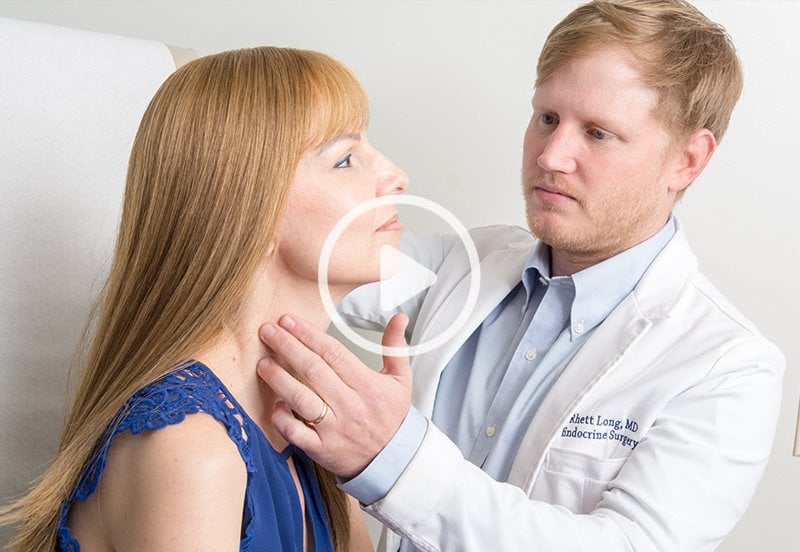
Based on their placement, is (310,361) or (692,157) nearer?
(310,361)

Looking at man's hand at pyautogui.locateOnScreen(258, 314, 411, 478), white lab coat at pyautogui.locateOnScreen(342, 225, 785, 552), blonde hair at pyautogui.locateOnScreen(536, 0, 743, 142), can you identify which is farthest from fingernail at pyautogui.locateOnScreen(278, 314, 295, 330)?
blonde hair at pyautogui.locateOnScreen(536, 0, 743, 142)

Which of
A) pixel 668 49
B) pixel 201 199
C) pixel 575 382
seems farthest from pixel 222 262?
pixel 668 49

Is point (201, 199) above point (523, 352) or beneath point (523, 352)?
above

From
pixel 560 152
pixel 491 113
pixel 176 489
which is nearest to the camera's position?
pixel 176 489

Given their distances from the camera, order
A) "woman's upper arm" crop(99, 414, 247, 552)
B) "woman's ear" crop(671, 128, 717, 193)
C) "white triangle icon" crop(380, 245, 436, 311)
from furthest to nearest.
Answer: "white triangle icon" crop(380, 245, 436, 311), "woman's ear" crop(671, 128, 717, 193), "woman's upper arm" crop(99, 414, 247, 552)

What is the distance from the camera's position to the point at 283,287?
115 centimetres

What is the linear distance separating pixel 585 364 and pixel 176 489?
71 centimetres

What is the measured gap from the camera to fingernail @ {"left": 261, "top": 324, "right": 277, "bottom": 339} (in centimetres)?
111

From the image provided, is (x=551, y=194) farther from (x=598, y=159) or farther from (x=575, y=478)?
(x=575, y=478)

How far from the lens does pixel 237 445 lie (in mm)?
1026

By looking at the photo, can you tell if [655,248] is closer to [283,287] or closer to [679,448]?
[679,448]

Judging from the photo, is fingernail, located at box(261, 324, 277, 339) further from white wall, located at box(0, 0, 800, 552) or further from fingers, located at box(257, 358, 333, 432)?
white wall, located at box(0, 0, 800, 552)

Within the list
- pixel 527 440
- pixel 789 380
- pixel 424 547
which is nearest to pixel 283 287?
pixel 424 547

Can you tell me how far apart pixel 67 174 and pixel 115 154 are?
0.31 ft
